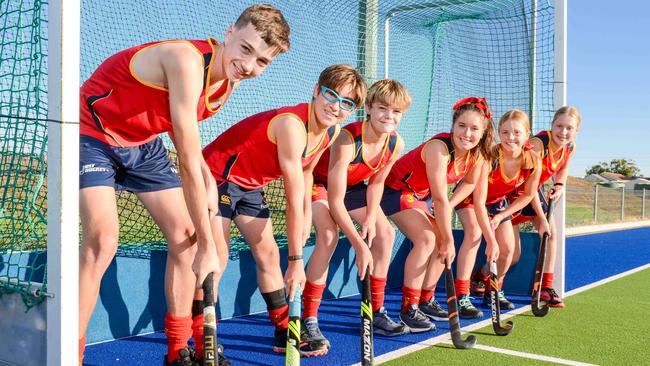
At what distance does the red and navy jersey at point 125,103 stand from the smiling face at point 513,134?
271 cm

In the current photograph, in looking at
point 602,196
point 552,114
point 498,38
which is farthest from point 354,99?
point 602,196

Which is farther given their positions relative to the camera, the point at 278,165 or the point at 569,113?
the point at 569,113

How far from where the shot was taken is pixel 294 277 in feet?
9.91

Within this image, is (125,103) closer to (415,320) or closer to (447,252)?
(447,252)

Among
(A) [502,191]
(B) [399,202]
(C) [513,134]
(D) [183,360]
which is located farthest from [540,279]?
(D) [183,360]

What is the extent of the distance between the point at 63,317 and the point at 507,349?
2447 mm

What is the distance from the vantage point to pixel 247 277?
466 cm

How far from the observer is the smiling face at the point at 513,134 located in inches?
189

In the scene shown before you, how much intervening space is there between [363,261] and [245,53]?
4.39 feet

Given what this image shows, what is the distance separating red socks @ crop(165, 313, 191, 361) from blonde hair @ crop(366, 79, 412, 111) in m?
1.65

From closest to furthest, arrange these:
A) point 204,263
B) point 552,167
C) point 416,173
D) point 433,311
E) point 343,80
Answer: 1. point 204,263
2. point 343,80
3. point 416,173
4. point 433,311
5. point 552,167

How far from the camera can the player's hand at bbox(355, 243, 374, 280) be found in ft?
10.8

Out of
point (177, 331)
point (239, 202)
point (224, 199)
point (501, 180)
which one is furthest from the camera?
point (501, 180)

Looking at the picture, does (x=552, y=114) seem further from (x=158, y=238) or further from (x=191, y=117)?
(x=191, y=117)
